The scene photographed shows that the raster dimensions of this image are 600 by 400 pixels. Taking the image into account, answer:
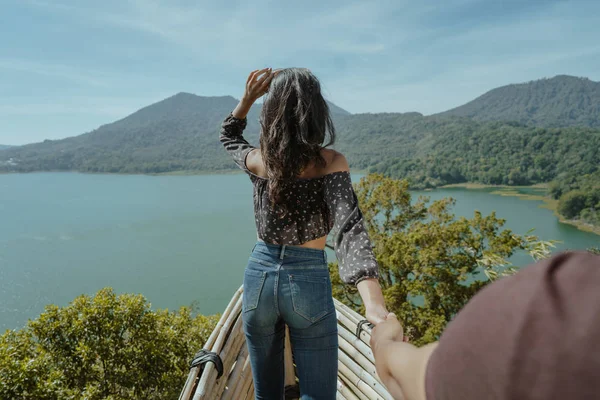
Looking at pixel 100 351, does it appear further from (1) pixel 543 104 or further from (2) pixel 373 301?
(1) pixel 543 104

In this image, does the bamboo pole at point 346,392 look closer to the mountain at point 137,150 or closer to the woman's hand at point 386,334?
the woman's hand at point 386,334

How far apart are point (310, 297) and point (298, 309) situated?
1.8 inches

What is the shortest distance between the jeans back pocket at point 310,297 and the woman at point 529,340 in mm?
693

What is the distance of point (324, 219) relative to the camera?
110 centimetres

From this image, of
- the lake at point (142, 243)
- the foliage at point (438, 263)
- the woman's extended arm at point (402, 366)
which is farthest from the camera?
the lake at point (142, 243)

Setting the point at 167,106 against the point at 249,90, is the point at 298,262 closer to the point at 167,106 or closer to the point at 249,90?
the point at 249,90

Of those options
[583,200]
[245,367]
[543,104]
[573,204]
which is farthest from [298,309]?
[543,104]

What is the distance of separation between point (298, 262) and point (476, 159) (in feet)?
177

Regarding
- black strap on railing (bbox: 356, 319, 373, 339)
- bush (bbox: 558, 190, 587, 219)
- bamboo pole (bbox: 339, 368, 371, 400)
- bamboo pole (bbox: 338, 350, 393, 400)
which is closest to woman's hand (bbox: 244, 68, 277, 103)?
black strap on railing (bbox: 356, 319, 373, 339)

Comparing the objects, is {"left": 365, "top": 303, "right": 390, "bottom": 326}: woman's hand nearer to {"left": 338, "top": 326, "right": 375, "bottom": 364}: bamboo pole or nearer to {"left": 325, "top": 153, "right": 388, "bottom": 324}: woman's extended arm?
{"left": 325, "top": 153, "right": 388, "bottom": 324}: woman's extended arm

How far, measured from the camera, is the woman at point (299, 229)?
1.02m

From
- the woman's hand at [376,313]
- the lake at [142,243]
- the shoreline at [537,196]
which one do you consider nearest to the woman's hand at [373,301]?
the woman's hand at [376,313]

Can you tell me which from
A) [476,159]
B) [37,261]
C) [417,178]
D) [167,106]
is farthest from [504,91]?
[37,261]

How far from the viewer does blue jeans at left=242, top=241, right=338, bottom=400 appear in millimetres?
1066
